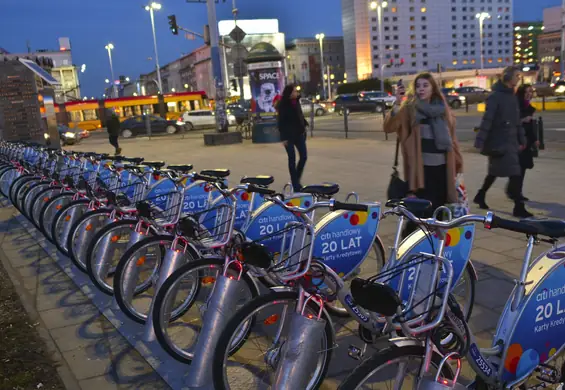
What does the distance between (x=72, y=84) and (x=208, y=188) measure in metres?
86.3

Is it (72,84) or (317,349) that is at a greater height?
(72,84)

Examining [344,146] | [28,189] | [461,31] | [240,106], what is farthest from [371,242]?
[461,31]

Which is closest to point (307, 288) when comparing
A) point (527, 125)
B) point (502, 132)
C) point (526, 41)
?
point (502, 132)

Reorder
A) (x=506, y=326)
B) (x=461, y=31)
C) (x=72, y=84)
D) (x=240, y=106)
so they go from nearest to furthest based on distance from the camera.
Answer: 1. (x=506, y=326)
2. (x=240, y=106)
3. (x=72, y=84)
4. (x=461, y=31)

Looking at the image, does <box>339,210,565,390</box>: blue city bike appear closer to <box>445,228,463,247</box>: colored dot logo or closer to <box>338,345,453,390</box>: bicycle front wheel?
<box>338,345,453,390</box>: bicycle front wheel

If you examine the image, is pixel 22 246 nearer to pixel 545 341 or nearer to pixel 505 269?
pixel 505 269

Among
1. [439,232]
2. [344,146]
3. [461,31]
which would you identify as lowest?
[344,146]

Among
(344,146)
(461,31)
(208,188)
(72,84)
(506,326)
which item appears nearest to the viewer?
(506,326)

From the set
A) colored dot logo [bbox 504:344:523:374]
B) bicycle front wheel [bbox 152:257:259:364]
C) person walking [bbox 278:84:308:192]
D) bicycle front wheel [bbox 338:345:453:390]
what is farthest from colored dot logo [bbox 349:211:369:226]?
person walking [bbox 278:84:308:192]

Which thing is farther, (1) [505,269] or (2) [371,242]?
(1) [505,269]

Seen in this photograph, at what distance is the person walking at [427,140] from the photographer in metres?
4.25

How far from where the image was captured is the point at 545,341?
2553 millimetres

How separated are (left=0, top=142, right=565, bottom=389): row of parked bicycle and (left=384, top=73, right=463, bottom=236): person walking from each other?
11.5 inches

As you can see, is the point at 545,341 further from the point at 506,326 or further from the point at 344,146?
the point at 344,146
